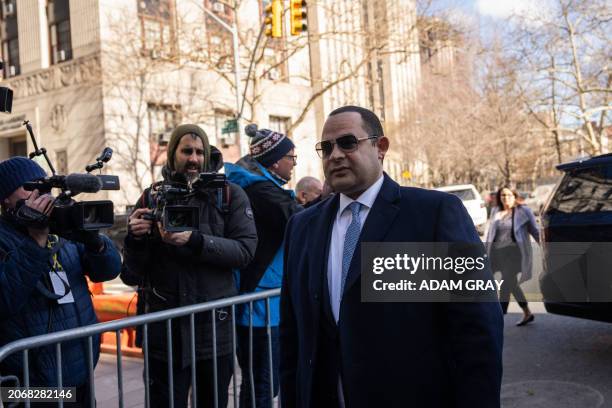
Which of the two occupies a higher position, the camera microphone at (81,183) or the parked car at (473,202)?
the camera microphone at (81,183)

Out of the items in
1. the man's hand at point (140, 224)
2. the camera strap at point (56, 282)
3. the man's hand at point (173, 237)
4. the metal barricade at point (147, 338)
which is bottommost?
the metal barricade at point (147, 338)

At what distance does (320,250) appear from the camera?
2.44 meters

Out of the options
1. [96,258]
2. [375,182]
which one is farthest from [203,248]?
[375,182]

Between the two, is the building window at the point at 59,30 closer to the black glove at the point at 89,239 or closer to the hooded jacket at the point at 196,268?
the hooded jacket at the point at 196,268

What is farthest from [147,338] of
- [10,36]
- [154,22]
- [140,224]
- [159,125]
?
[10,36]

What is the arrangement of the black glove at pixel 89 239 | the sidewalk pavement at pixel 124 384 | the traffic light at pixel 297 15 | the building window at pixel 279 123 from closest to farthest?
the black glove at pixel 89 239
the sidewalk pavement at pixel 124 384
the traffic light at pixel 297 15
the building window at pixel 279 123

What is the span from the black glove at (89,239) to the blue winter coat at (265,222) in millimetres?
1187

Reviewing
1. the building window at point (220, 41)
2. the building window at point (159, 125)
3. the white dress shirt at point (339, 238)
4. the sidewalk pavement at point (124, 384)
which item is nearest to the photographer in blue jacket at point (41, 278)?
the white dress shirt at point (339, 238)

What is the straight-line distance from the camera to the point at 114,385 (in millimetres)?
5789

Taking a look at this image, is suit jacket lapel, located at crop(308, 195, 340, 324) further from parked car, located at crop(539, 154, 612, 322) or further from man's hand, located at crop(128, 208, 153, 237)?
parked car, located at crop(539, 154, 612, 322)

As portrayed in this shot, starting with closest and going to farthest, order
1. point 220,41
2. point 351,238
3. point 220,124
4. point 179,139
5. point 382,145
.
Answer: point 351,238, point 382,145, point 179,139, point 220,41, point 220,124

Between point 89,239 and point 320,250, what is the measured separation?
1.24 m

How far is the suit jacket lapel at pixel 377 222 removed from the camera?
89.7 inches

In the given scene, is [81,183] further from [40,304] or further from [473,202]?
[473,202]
